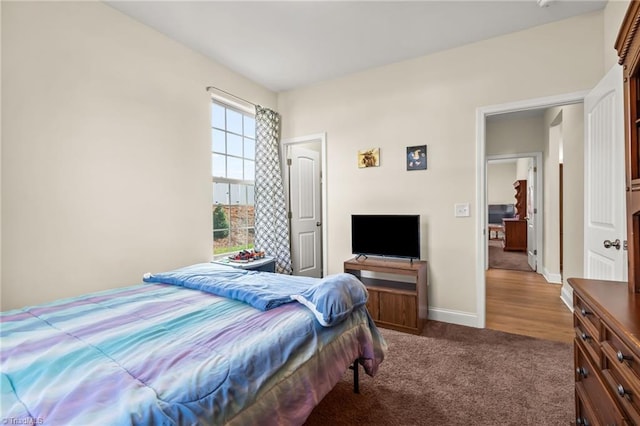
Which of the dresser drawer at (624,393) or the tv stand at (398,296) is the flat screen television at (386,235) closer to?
the tv stand at (398,296)

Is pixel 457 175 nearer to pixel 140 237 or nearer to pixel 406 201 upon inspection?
pixel 406 201

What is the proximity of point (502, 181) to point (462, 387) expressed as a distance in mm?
9935

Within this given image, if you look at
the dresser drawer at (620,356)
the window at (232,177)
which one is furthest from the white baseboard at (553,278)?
the window at (232,177)

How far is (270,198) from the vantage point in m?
3.68

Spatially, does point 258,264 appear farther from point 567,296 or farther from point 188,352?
point 567,296

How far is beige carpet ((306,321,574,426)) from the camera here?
1.64 metres

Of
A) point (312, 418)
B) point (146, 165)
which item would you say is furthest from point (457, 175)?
point (146, 165)

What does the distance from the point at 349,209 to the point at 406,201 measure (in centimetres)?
69

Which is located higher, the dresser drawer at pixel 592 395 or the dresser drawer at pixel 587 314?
the dresser drawer at pixel 587 314

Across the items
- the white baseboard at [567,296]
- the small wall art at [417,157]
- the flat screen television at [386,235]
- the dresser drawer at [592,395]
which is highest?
the small wall art at [417,157]

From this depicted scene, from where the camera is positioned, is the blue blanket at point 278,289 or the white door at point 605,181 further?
the white door at point 605,181

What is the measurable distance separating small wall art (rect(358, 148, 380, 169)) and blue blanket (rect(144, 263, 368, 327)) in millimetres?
1889

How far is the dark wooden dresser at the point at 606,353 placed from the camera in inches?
33.3

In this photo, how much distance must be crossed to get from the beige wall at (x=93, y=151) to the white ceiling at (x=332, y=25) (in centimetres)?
31
